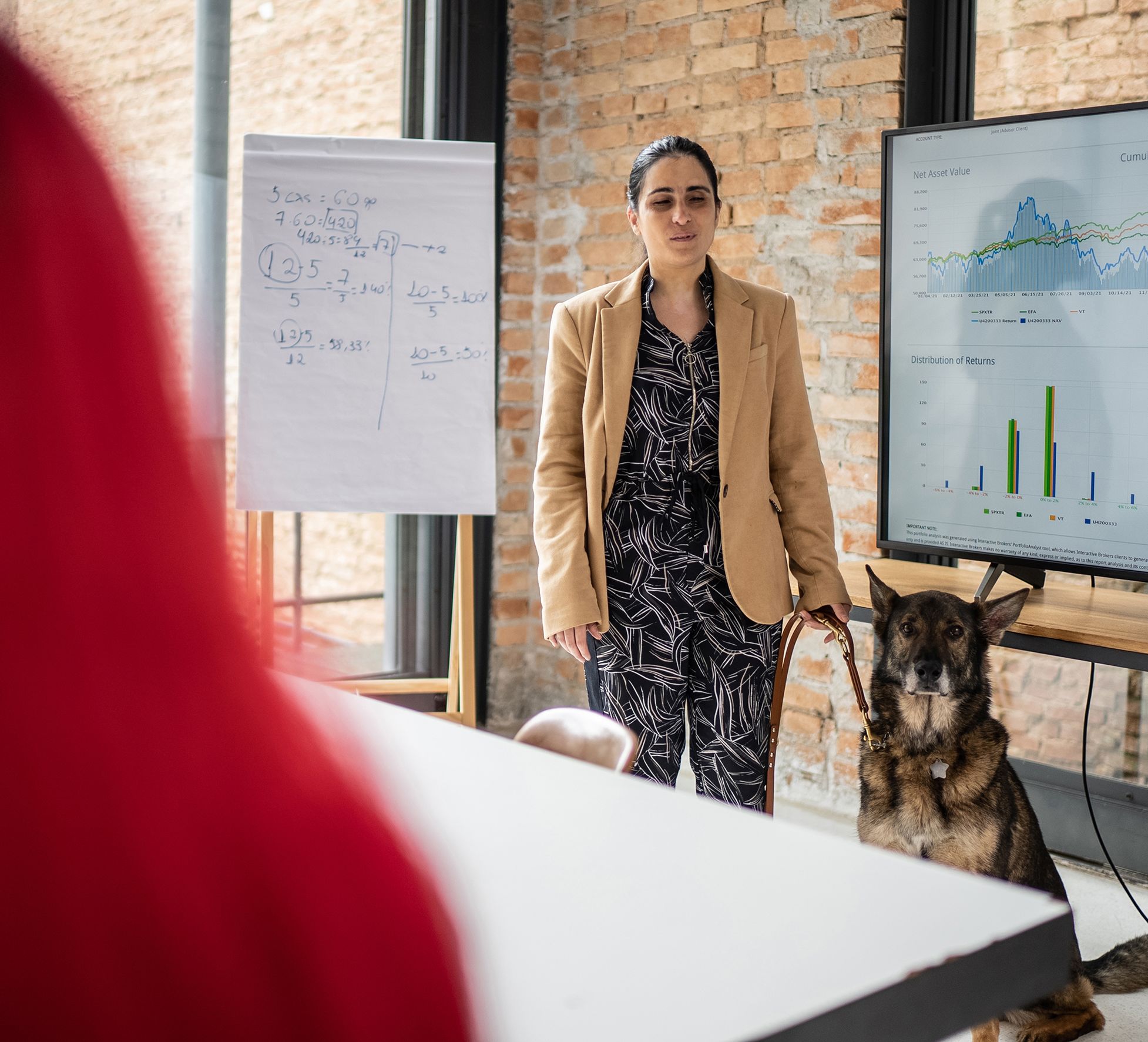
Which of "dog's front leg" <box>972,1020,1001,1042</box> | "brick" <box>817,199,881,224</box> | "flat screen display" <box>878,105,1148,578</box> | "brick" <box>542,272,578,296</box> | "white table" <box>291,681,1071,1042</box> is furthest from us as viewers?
"brick" <box>542,272,578,296</box>

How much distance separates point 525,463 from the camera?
4.07 m

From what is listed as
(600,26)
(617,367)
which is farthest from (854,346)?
(600,26)

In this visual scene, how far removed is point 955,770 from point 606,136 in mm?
2461

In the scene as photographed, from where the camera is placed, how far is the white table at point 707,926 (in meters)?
0.74

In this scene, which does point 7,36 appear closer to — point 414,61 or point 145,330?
point 145,330

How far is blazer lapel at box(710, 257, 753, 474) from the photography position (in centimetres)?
225

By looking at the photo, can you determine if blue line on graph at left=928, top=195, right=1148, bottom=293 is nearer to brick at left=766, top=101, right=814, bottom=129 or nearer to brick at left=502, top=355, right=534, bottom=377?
brick at left=766, top=101, right=814, bottom=129

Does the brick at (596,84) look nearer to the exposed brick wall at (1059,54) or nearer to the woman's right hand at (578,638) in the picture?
the exposed brick wall at (1059,54)

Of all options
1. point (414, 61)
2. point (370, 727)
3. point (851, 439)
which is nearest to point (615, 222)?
point (414, 61)

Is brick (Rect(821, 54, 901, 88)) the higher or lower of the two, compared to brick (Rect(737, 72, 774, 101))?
lower

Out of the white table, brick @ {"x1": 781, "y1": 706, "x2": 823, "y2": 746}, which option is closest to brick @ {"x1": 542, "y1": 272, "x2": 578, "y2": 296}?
brick @ {"x1": 781, "y1": 706, "x2": 823, "y2": 746}

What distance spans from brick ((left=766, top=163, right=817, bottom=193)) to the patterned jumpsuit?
1.10m

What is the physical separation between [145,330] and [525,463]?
145 inches

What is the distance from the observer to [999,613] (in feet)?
6.93
